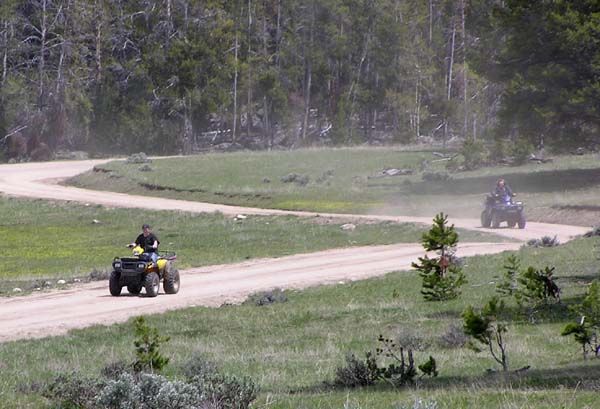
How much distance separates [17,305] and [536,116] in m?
33.4

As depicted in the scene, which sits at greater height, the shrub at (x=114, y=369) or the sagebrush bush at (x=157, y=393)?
the sagebrush bush at (x=157, y=393)

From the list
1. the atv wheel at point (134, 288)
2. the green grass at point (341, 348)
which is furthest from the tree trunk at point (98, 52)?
the green grass at point (341, 348)

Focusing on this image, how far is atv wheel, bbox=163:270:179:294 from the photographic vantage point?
1009 inches

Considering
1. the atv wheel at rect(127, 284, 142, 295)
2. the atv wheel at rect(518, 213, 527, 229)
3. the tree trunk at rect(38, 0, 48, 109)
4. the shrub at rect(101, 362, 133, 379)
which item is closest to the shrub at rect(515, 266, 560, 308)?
the shrub at rect(101, 362, 133, 379)

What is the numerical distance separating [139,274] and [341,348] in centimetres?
1036

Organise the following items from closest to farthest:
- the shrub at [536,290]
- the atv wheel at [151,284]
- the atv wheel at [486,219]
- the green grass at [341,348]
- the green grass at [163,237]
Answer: the green grass at [341,348]
the shrub at [536,290]
the atv wheel at [151,284]
the green grass at [163,237]
the atv wheel at [486,219]

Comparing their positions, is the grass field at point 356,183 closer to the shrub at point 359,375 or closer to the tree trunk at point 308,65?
the tree trunk at point 308,65

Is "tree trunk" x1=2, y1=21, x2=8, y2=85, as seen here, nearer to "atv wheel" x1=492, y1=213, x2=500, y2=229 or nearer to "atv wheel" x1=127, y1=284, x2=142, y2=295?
"atv wheel" x1=492, y1=213, x2=500, y2=229

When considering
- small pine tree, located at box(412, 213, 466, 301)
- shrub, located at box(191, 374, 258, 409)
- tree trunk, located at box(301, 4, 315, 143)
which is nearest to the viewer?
shrub, located at box(191, 374, 258, 409)

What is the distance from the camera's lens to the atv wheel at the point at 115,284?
25.3 metres

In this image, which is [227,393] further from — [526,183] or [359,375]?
[526,183]

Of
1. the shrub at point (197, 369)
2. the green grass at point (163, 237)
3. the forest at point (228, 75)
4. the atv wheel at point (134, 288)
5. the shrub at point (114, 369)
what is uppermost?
the forest at point (228, 75)

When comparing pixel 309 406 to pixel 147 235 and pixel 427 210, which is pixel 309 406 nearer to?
pixel 147 235

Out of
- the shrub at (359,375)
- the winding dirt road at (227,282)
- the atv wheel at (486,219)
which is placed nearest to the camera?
the shrub at (359,375)
